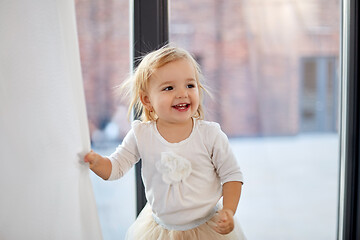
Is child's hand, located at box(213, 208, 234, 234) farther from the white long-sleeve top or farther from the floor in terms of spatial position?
the floor

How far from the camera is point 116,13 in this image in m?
1.44

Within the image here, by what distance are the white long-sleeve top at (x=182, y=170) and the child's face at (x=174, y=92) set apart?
7 centimetres

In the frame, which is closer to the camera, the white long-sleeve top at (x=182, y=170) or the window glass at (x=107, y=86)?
the white long-sleeve top at (x=182, y=170)

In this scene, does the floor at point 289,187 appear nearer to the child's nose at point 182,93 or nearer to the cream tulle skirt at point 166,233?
the cream tulle skirt at point 166,233

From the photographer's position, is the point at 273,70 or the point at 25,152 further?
the point at 273,70

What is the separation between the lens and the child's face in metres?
1.14

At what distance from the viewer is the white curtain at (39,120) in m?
0.92

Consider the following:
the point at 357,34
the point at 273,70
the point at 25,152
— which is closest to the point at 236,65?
the point at 273,70

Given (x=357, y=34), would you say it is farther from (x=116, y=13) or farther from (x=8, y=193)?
(x=8, y=193)

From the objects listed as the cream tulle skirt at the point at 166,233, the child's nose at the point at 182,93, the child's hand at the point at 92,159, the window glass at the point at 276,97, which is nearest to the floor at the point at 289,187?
the window glass at the point at 276,97

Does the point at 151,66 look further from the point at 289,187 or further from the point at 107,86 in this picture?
the point at 289,187

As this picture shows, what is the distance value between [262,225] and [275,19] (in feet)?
2.87

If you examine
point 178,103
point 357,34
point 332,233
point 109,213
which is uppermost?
point 357,34

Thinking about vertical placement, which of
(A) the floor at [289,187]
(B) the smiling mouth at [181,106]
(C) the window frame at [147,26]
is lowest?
(A) the floor at [289,187]
